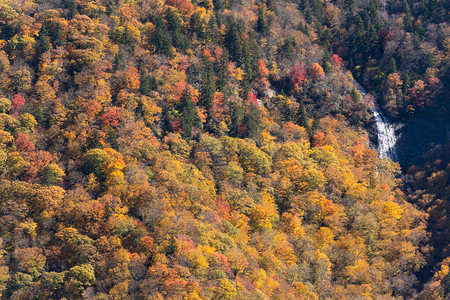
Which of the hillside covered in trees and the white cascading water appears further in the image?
the white cascading water

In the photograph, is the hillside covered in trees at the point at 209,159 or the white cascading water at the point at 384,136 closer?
the hillside covered in trees at the point at 209,159

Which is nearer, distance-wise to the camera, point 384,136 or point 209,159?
point 209,159

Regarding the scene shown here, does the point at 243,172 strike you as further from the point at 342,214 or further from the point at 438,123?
the point at 438,123

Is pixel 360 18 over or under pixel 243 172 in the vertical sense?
over

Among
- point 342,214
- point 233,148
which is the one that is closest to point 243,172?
point 233,148
